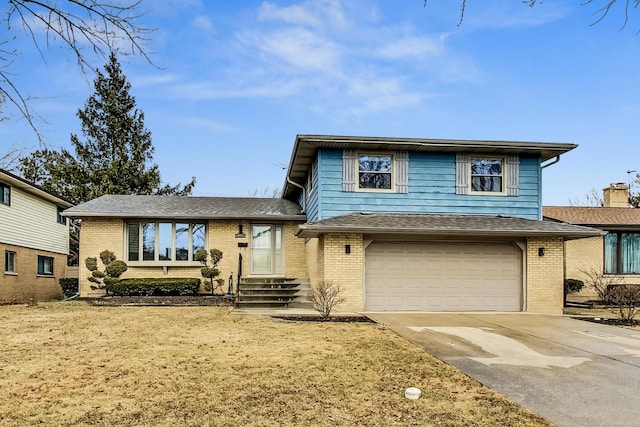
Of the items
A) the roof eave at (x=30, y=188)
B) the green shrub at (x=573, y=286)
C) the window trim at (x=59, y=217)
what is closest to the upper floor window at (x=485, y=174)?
the green shrub at (x=573, y=286)

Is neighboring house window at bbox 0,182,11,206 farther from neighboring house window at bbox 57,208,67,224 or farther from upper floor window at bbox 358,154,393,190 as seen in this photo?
upper floor window at bbox 358,154,393,190

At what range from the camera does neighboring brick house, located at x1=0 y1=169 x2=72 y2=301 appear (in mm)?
19125

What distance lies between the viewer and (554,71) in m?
14.5

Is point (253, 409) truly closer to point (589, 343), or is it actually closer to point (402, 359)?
point (402, 359)

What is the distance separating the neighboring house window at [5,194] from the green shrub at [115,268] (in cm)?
484

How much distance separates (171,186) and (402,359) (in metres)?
32.5

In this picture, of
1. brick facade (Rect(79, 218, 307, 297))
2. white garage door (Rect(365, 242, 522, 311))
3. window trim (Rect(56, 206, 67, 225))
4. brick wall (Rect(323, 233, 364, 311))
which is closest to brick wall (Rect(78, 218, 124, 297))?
brick facade (Rect(79, 218, 307, 297))

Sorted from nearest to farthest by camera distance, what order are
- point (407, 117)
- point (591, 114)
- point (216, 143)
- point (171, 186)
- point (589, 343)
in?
point (589, 343) < point (591, 114) < point (407, 117) < point (216, 143) < point (171, 186)

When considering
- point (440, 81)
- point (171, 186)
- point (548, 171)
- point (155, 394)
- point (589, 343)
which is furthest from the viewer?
point (171, 186)

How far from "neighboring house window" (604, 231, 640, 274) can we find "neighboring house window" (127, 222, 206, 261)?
16.0 meters

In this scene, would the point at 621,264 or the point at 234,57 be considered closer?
the point at 234,57

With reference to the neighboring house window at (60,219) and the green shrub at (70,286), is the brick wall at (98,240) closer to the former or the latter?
the green shrub at (70,286)

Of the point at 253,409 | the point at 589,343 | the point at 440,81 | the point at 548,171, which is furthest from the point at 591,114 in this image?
the point at 253,409

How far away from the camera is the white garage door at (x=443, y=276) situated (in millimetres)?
14508
